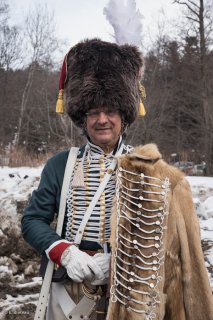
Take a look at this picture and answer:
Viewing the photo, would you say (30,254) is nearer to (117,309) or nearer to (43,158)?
(117,309)

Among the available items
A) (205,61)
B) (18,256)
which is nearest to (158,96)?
(205,61)

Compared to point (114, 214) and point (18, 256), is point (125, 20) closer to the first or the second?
point (114, 214)

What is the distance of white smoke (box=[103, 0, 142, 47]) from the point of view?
8.13ft

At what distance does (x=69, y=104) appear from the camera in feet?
7.32

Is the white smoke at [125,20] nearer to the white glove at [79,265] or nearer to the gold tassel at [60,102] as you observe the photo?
the gold tassel at [60,102]

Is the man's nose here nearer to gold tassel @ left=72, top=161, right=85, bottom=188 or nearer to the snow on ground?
gold tassel @ left=72, top=161, right=85, bottom=188

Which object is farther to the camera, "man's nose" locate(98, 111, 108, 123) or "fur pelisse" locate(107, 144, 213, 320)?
"man's nose" locate(98, 111, 108, 123)

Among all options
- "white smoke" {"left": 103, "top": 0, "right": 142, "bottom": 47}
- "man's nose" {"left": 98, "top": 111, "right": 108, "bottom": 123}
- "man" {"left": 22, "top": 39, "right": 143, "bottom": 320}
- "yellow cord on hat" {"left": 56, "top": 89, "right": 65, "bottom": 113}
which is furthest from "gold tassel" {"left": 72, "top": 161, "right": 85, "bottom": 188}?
"white smoke" {"left": 103, "top": 0, "right": 142, "bottom": 47}

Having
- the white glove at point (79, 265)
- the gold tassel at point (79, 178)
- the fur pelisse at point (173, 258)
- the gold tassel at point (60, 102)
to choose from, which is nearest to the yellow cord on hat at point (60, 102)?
the gold tassel at point (60, 102)

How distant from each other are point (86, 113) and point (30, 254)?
3.98 m

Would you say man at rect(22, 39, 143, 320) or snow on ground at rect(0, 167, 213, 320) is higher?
man at rect(22, 39, 143, 320)

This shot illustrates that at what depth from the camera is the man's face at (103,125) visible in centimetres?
212

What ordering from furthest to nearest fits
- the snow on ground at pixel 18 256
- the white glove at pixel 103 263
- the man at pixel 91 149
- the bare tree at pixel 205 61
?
the bare tree at pixel 205 61
the snow on ground at pixel 18 256
the man at pixel 91 149
the white glove at pixel 103 263

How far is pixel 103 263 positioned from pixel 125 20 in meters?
1.41
